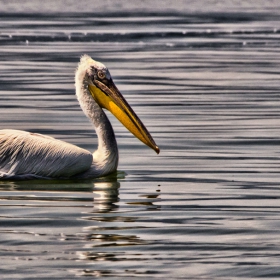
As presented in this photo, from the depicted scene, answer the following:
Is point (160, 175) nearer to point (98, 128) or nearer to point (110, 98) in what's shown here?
point (98, 128)

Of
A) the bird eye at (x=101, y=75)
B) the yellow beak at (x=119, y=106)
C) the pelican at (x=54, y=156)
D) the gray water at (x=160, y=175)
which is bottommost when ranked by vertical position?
the gray water at (x=160, y=175)

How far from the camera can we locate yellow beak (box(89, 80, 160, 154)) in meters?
9.24

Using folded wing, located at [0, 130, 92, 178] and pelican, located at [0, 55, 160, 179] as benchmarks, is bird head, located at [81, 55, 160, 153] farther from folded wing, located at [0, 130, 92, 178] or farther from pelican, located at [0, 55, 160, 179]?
folded wing, located at [0, 130, 92, 178]

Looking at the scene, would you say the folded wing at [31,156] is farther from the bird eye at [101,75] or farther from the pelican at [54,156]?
the bird eye at [101,75]

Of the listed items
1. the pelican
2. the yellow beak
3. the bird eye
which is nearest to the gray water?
the pelican

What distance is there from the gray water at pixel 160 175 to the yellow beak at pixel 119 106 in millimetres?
327

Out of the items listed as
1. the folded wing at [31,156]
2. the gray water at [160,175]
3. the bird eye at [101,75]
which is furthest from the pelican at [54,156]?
the bird eye at [101,75]

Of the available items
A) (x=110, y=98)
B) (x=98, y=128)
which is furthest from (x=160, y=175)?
(x=110, y=98)

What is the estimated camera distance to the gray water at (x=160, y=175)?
6.04 metres

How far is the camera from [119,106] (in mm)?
9328

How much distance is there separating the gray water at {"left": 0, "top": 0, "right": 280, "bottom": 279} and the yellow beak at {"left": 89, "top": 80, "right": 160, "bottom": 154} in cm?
33

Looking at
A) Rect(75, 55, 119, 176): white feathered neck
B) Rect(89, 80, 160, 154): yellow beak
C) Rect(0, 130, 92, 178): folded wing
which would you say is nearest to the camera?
Rect(0, 130, 92, 178): folded wing

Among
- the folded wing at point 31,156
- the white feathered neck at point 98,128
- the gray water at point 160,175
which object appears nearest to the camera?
the gray water at point 160,175

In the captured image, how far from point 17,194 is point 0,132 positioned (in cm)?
81
